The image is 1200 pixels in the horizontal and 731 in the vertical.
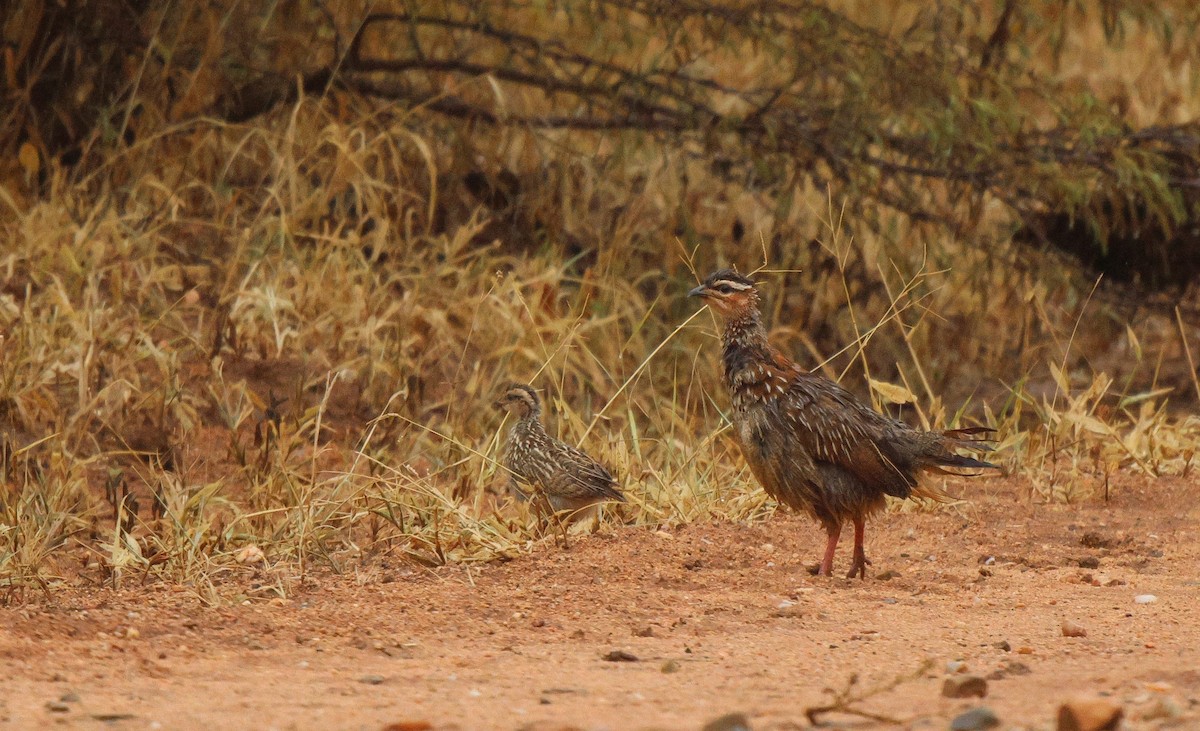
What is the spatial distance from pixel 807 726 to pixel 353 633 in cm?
164

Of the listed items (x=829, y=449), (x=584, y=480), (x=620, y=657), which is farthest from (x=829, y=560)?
(x=620, y=657)

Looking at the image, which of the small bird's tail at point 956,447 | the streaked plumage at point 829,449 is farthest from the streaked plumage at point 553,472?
the small bird's tail at point 956,447

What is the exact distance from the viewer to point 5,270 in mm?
7820

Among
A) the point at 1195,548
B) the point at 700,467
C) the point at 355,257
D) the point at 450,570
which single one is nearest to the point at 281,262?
the point at 355,257

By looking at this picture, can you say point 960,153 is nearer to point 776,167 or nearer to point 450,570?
point 776,167

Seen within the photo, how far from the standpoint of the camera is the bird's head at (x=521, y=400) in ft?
23.1

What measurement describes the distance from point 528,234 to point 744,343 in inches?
140

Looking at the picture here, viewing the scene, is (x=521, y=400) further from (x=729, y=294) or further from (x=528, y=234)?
(x=528, y=234)

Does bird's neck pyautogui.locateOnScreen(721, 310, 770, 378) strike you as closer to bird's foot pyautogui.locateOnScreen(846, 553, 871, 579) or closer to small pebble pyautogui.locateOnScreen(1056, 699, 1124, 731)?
bird's foot pyautogui.locateOnScreen(846, 553, 871, 579)

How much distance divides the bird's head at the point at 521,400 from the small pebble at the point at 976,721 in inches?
149

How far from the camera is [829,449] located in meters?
5.57

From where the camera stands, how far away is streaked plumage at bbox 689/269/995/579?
5.54m

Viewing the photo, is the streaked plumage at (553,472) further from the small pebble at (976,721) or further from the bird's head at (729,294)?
the small pebble at (976,721)

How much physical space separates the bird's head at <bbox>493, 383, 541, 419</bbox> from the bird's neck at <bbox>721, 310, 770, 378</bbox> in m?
1.23
